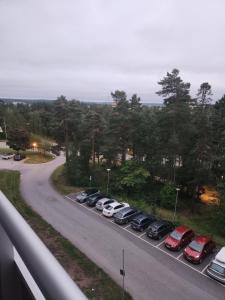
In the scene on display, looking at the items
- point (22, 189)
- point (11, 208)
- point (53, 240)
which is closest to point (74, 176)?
point (22, 189)

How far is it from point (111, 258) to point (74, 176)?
1470cm

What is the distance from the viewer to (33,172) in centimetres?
3256

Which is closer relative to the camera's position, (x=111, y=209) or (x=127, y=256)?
(x=127, y=256)

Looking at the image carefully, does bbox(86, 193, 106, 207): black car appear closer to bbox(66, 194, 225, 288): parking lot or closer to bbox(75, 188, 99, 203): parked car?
bbox(75, 188, 99, 203): parked car

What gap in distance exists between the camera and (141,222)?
18688 millimetres

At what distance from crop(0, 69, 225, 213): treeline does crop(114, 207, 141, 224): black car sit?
5.78 metres

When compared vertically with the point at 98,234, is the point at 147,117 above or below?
above

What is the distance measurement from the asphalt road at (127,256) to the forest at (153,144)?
22.9 feet

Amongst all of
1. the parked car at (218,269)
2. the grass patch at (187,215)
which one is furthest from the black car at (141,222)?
the parked car at (218,269)

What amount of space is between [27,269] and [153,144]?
28406mm

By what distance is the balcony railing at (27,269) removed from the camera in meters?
1.04

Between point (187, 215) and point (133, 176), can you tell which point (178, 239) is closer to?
point (187, 215)

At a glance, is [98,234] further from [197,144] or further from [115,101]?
[115,101]

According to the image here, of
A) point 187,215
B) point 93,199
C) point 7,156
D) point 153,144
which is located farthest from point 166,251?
point 7,156
